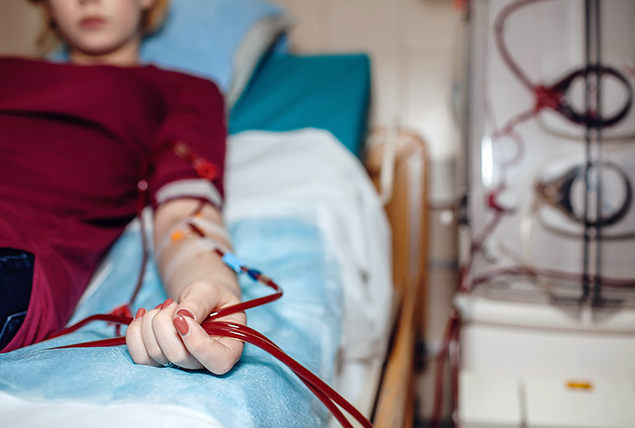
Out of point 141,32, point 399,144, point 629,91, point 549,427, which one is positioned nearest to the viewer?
point 549,427

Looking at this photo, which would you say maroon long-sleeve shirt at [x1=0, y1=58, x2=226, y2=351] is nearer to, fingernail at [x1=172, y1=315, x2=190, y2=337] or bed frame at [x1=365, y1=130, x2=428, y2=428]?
fingernail at [x1=172, y1=315, x2=190, y2=337]

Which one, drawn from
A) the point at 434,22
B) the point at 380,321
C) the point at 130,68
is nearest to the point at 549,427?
the point at 380,321

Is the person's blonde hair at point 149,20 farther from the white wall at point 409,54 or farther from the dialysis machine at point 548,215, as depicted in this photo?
the dialysis machine at point 548,215

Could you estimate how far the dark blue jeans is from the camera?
0.40 m

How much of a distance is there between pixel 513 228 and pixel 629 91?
0.92 feet

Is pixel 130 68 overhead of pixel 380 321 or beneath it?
overhead

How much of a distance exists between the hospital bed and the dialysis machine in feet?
0.49

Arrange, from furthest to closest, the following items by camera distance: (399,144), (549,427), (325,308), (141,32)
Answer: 1. (399,144)
2. (141,32)
3. (549,427)
4. (325,308)

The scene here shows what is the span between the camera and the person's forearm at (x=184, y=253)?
1.42ft

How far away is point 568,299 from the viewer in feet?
2.22

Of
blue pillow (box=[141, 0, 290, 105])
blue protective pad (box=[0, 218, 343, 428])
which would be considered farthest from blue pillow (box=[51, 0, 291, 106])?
blue protective pad (box=[0, 218, 343, 428])

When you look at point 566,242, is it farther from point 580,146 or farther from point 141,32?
point 141,32

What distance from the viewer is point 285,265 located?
0.55m

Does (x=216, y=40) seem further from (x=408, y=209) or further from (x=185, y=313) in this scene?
(x=185, y=313)
